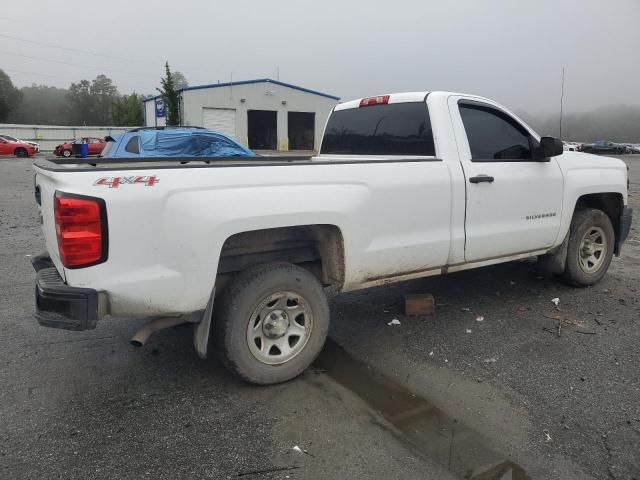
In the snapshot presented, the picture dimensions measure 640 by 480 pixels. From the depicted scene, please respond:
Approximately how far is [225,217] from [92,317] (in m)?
0.93

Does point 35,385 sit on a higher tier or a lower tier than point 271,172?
lower

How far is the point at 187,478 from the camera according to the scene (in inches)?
107

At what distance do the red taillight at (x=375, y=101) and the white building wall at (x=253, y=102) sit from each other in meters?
35.5

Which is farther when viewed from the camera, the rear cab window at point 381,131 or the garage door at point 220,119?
the garage door at point 220,119

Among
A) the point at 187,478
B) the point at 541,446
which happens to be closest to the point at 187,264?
the point at 187,478

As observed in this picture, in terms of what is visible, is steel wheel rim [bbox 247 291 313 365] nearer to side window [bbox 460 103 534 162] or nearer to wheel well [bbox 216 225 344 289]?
wheel well [bbox 216 225 344 289]

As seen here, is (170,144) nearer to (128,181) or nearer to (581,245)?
(581,245)

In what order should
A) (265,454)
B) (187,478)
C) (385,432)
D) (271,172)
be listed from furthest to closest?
1. (271,172)
2. (385,432)
3. (265,454)
4. (187,478)

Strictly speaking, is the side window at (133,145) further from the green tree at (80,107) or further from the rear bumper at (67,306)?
the green tree at (80,107)

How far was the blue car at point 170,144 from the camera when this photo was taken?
10.7m

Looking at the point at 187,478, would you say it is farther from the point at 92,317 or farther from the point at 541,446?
the point at 541,446

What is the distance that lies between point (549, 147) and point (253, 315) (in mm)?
3167

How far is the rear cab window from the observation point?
4.64m

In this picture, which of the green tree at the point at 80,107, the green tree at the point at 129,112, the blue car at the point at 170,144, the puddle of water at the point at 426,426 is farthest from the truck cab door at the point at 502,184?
the green tree at the point at 80,107
